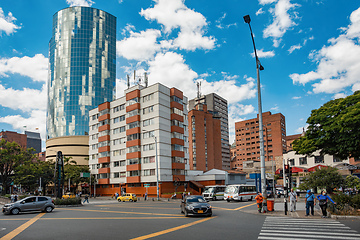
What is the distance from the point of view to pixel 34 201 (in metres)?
26.0

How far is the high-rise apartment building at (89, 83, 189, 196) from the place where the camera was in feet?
208

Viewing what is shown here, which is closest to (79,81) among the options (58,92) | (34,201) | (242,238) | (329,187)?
(58,92)

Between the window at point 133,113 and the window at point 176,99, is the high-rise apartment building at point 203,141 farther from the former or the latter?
the window at point 133,113

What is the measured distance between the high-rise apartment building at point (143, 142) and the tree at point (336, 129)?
34.6 metres

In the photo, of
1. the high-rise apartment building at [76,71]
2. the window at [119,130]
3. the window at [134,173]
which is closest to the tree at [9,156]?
the window at [119,130]

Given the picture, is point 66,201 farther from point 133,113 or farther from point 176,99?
point 176,99

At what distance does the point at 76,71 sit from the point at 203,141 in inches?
2320

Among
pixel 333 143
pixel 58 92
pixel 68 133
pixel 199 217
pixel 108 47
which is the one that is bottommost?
pixel 199 217

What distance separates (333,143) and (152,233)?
821 inches

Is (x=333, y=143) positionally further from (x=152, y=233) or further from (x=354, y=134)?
(x=152, y=233)

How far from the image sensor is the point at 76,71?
385ft

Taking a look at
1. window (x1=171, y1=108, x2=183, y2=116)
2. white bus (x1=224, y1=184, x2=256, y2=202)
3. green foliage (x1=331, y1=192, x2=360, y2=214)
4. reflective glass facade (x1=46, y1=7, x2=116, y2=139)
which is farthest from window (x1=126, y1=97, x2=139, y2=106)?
green foliage (x1=331, y1=192, x2=360, y2=214)

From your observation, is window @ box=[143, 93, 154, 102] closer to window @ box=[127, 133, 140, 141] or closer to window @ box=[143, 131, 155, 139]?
window @ box=[143, 131, 155, 139]

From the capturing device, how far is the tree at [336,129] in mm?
23562
